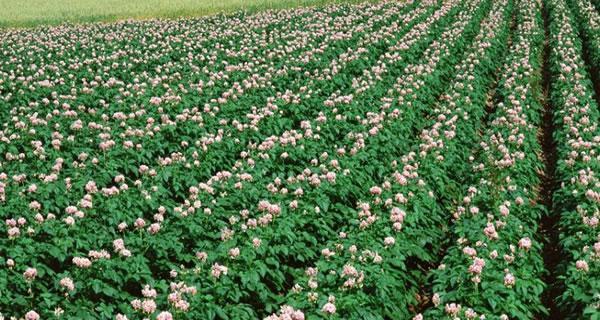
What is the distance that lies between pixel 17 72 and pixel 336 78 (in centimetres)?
904

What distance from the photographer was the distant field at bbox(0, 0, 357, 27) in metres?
33.8

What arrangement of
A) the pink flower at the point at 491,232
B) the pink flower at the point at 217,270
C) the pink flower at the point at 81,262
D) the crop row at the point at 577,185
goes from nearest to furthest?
1. the pink flower at the point at 217,270
2. the pink flower at the point at 81,262
3. the crop row at the point at 577,185
4. the pink flower at the point at 491,232

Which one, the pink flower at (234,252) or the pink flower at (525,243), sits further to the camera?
the pink flower at (525,243)

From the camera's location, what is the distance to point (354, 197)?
31.2 ft

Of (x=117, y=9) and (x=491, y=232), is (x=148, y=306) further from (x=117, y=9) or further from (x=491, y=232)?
(x=117, y=9)

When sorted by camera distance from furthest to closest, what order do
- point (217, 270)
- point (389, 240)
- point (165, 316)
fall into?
point (389, 240)
point (217, 270)
point (165, 316)

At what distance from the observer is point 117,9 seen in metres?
36.5

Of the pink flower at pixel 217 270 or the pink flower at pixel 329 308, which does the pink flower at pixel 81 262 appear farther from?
the pink flower at pixel 329 308

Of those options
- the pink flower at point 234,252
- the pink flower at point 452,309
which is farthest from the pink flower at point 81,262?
the pink flower at point 452,309

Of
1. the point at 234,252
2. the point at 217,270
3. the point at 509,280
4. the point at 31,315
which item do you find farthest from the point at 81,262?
the point at 509,280

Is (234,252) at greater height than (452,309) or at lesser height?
greater

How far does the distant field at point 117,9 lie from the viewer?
33.8 meters

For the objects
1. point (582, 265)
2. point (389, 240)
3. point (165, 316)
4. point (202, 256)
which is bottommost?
point (582, 265)

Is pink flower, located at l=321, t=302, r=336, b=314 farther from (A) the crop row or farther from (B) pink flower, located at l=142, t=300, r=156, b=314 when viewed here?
(A) the crop row
